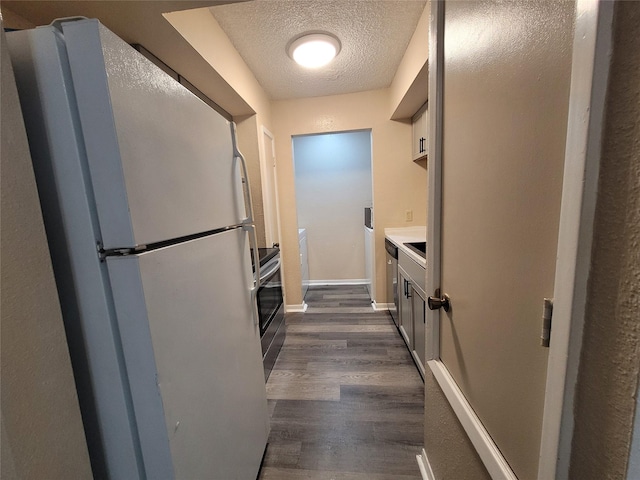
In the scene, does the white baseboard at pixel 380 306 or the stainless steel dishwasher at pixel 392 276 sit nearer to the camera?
the stainless steel dishwasher at pixel 392 276

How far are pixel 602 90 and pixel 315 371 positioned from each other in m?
2.17

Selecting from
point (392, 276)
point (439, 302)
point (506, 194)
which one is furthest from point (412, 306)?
point (506, 194)

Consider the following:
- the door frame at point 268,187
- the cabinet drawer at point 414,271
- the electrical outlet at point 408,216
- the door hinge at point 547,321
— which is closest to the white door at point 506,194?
the door hinge at point 547,321

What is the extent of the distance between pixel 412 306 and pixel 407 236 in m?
0.82

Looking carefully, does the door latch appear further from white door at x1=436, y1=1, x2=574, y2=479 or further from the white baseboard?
the white baseboard

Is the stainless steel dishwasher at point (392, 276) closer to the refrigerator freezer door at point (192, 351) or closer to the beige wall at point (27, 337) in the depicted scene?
the refrigerator freezer door at point (192, 351)

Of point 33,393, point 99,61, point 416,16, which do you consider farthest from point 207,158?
point 416,16

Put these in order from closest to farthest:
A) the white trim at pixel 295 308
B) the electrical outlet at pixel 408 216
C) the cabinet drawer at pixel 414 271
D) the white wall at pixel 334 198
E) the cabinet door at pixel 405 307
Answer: the cabinet drawer at pixel 414 271
the cabinet door at pixel 405 307
the electrical outlet at pixel 408 216
the white trim at pixel 295 308
the white wall at pixel 334 198

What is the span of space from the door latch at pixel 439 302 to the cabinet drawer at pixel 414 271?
0.64m

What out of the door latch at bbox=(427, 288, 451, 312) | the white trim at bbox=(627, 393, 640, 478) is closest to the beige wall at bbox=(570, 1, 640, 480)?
the white trim at bbox=(627, 393, 640, 478)

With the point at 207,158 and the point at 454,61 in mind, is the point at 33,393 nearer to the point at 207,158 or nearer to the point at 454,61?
the point at 207,158

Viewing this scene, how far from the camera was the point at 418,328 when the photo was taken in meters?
1.89

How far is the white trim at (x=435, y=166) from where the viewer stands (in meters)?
0.90

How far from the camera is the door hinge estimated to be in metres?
0.48
